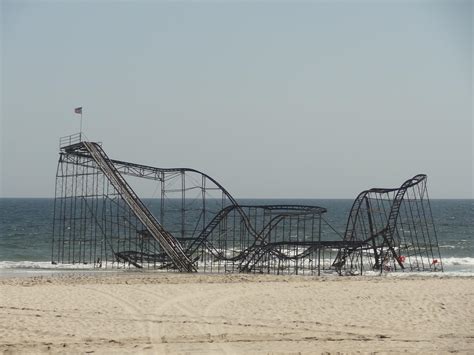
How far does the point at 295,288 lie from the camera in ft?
79.5

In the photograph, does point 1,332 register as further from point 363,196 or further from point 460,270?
point 460,270

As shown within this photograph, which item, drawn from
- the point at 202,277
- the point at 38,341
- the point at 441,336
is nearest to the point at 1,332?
the point at 38,341

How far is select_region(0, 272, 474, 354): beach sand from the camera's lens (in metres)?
14.2

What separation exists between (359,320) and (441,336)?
2.45 m

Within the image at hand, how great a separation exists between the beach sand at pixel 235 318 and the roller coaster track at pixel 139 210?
839 cm

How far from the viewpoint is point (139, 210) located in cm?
3503

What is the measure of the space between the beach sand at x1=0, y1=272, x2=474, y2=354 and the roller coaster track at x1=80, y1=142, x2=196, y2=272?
27.5 feet

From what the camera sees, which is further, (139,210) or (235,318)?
(139,210)

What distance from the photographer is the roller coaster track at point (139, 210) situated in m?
34.2

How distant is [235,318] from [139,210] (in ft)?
60.7

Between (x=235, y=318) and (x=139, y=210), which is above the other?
(x=139, y=210)

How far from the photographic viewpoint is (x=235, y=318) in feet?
57.0

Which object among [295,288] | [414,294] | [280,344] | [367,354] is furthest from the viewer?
[295,288]

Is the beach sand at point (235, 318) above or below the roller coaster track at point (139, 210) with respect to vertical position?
below
